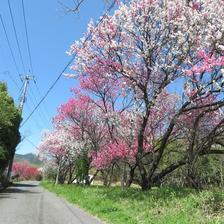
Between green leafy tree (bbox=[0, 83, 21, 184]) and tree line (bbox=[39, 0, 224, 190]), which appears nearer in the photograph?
tree line (bbox=[39, 0, 224, 190])

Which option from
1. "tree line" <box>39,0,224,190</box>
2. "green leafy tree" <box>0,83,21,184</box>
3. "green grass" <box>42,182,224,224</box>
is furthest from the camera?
"green leafy tree" <box>0,83,21,184</box>

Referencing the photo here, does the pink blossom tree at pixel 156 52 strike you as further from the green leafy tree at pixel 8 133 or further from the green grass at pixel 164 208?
the green leafy tree at pixel 8 133

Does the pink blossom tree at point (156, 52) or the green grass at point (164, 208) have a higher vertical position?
the pink blossom tree at point (156, 52)

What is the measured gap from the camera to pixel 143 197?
17.3 m

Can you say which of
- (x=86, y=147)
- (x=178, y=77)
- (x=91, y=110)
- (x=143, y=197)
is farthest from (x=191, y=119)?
(x=86, y=147)

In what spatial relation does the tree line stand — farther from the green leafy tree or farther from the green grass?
the green leafy tree

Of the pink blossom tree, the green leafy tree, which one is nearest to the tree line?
the pink blossom tree

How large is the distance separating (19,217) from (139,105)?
982 cm

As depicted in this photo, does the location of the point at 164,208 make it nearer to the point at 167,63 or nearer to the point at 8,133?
the point at 167,63

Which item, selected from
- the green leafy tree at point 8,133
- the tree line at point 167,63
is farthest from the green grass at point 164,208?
the green leafy tree at point 8,133

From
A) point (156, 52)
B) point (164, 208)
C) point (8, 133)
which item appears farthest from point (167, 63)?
point (8, 133)

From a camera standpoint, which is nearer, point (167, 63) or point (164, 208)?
point (164, 208)

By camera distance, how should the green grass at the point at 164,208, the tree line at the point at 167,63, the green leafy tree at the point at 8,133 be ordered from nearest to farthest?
the green grass at the point at 164,208
the tree line at the point at 167,63
the green leafy tree at the point at 8,133

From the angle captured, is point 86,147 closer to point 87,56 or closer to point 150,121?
point 150,121
